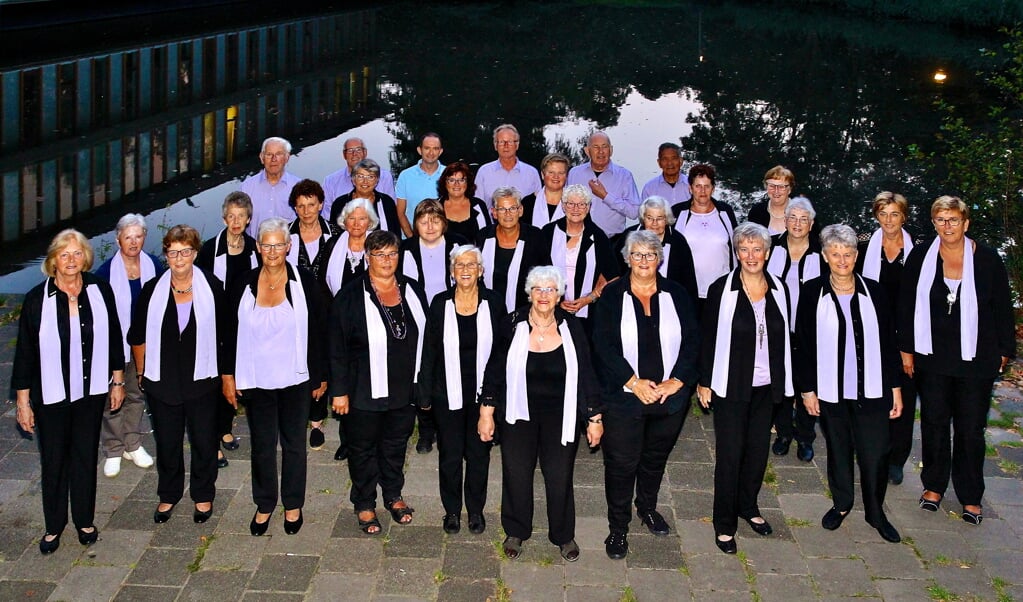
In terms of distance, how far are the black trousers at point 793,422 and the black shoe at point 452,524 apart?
2.50 metres

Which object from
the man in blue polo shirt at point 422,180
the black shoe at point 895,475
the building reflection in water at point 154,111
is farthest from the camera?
the building reflection in water at point 154,111

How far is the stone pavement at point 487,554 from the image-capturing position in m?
5.79

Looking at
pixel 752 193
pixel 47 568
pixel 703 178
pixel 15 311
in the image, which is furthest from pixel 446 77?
pixel 47 568

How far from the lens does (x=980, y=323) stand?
21.1 feet

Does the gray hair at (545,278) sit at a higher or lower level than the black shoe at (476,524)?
higher

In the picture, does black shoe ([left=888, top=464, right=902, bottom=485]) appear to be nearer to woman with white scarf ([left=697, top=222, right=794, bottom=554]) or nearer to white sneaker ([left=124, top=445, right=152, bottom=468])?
woman with white scarf ([left=697, top=222, right=794, bottom=554])

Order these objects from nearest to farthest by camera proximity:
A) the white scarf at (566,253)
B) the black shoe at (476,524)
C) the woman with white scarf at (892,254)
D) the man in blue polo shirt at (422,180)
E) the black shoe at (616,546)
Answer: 1. the black shoe at (616,546)
2. the black shoe at (476,524)
3. the woman with white scarf at (892,254)
4. the white scarf at (566,253)
5. the man in blue polo shirt at (422,180)

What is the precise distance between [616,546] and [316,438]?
8.40 ft

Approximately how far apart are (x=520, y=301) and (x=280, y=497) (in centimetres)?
211

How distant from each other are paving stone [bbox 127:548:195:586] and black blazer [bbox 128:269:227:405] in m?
0.88

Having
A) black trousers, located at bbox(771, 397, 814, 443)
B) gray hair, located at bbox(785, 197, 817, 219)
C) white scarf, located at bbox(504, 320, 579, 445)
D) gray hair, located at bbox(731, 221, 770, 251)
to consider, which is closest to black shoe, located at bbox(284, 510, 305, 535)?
white scarf, located at bbox(504, 320, 579, 445)

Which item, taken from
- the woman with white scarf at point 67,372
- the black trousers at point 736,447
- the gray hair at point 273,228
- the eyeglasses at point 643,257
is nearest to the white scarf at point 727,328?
Result: the black trousers at point 736,447

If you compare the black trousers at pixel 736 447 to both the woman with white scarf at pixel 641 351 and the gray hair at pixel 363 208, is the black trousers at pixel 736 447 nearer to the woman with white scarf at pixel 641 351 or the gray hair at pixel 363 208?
the woman with white scarf at pixel 641 351

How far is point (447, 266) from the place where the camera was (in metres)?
7.18
